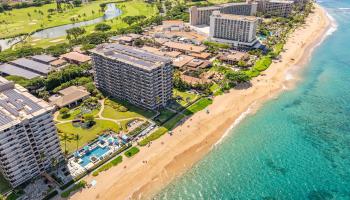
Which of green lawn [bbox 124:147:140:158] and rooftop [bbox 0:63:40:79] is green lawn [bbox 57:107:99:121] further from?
rooftop [bbox 0:63:40:79]

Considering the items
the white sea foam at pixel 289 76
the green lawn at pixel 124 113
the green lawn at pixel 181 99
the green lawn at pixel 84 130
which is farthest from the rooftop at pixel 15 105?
the white sea foam at pixel 289 76

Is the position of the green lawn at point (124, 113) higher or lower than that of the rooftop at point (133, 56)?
lower

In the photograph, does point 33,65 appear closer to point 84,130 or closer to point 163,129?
point 84,130

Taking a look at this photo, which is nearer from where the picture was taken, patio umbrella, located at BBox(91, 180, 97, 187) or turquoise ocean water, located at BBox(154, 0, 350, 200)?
turquoise ocean water, located at BBox(154, 0, 350, 200)

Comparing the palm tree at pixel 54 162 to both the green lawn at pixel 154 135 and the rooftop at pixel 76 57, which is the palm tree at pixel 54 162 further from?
the rooftop at pixel 76 57

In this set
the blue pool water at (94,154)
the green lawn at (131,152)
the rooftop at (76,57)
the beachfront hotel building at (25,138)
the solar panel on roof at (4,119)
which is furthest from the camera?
the rooftop at (76,57)

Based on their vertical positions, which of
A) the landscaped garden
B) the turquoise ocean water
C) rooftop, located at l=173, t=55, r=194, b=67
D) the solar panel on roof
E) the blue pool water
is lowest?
the turquoise ocean water

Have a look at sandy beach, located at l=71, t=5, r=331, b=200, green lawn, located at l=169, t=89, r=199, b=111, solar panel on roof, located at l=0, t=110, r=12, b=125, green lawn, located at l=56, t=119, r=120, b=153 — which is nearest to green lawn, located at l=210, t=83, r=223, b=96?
sandy beach, located at l=71, t=5, r=331, b=200

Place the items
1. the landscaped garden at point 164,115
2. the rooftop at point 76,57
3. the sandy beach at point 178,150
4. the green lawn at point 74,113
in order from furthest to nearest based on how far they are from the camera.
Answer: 1. the rooftop at point 76,57
2. the green lawn at point 74,113
3. the landscaped garden at point 164,115
4. the sandy beach at point 178,150
